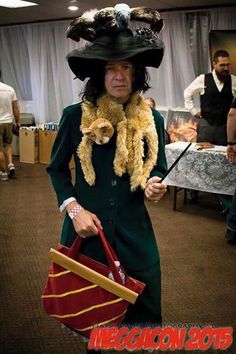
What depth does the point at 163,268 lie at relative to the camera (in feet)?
8.91

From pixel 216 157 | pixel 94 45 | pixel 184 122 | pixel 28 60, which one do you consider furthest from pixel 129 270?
pixel 28 60

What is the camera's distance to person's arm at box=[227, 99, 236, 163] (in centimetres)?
306

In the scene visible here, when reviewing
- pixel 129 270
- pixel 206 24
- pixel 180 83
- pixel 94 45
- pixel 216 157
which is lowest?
pixel 129 270

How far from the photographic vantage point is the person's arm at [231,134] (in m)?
3.06

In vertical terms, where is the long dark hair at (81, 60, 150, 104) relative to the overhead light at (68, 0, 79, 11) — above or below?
below

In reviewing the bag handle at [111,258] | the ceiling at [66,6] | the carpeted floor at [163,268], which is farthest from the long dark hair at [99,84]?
the ceiling at [66,6]

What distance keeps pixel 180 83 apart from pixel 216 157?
2.30 meters

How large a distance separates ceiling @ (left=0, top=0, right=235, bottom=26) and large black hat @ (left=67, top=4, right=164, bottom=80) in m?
3.45

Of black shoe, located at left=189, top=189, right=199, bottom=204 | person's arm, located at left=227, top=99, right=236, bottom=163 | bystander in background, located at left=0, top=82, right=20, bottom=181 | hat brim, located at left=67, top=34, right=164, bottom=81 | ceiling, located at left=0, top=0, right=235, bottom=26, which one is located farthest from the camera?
bystander in background, located at left=0, top=82, right=20, bottom=181

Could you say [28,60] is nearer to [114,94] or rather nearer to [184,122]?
[184,122]

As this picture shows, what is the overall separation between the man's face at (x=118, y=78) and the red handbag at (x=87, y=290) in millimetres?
447

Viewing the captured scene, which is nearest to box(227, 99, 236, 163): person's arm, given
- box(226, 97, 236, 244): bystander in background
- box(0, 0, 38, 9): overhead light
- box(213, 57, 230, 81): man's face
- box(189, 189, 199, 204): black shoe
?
box(226, 97, 236, 244): bystander in background

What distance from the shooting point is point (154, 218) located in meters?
3.73

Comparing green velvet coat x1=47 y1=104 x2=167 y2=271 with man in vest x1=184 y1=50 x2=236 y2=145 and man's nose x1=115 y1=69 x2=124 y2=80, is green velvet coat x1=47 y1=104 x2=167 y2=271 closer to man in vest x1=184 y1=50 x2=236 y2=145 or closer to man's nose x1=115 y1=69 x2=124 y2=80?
man's nose x1=115 y1=69 x2=124 y2=80
